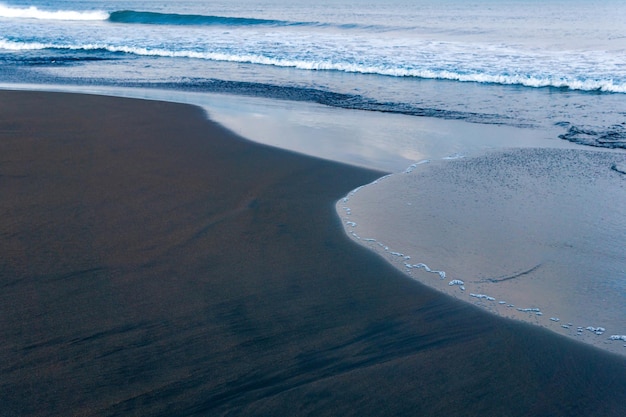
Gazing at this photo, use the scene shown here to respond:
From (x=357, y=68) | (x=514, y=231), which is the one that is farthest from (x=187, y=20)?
(x=514, y=231)

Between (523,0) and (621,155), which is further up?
(523,0)

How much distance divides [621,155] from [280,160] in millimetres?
4476

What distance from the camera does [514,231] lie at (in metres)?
5.20

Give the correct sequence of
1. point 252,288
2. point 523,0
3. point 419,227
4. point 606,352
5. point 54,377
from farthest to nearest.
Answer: point 523,0 < point 419,227 < point 252,288 < point 606,352 < point 54,377

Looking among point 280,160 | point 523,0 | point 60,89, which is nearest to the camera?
point 280,160

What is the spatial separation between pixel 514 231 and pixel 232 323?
111 inches

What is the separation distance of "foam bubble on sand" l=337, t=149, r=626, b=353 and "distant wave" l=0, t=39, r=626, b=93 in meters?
6.38

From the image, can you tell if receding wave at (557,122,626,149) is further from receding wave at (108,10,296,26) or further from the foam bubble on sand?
receding wave at (108,10,296,26)

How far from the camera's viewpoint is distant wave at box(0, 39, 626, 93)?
1315 centimetres

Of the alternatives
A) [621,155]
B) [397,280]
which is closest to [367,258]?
[397,280]

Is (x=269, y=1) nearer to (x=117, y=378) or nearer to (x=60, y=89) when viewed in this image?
(x=60, y=89)

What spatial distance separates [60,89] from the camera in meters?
12.2

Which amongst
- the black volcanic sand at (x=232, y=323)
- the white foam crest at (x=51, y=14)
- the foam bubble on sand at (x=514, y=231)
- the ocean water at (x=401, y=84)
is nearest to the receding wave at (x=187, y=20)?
the white foam crest at (x=51, y=14)

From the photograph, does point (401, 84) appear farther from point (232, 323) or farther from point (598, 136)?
point (232, 323)
